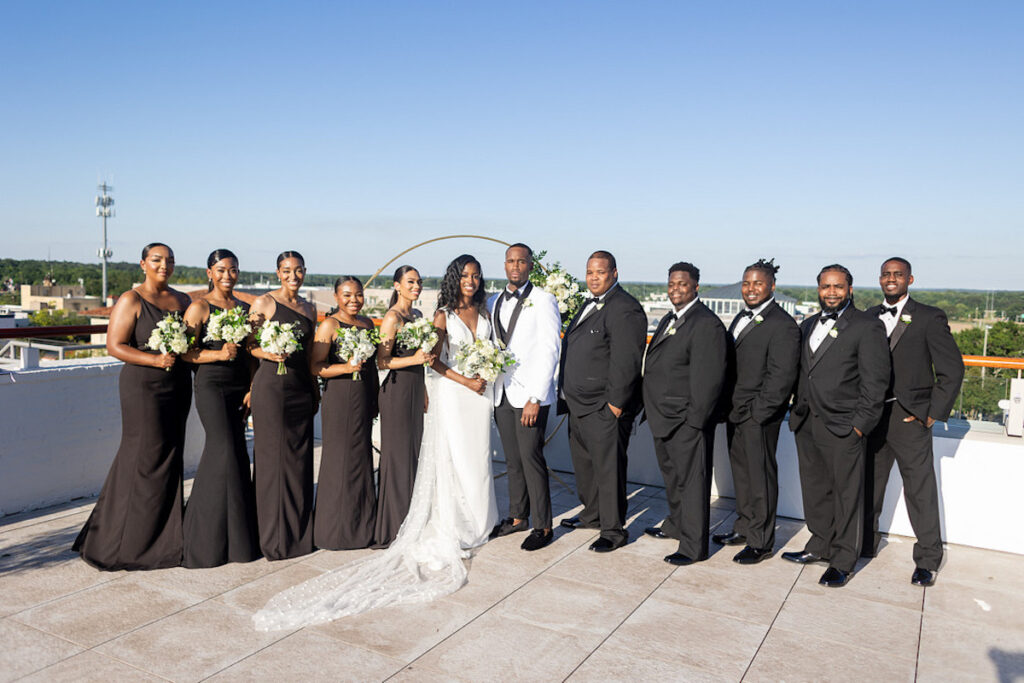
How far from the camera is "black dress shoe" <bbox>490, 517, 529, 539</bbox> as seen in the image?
5.64 metres

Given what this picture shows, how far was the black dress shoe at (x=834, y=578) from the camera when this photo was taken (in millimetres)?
4695

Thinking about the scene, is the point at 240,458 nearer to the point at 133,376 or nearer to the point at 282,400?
the point at 282,400

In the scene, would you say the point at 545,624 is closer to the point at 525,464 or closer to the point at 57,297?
the point at 525,464

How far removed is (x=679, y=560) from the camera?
5.06 m

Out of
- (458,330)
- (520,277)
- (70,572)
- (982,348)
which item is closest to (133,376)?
(70,572)

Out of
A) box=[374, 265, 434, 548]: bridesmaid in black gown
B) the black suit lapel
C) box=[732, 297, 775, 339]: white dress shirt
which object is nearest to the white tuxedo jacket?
box=[374, 265, 434, 548]: bridesmaid in black gown

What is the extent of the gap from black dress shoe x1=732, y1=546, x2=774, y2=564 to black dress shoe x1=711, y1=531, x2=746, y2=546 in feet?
0.69

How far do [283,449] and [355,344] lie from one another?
91 centimetres

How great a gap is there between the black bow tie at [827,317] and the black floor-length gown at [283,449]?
3.47m

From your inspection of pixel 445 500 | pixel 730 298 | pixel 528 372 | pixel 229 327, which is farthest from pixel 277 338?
pixel 730 298

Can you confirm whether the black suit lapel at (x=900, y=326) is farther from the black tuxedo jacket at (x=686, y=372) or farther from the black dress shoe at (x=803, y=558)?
the black dress shoe at (x=803, y=558)

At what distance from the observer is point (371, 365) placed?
524cm

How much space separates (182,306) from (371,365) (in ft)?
4.35

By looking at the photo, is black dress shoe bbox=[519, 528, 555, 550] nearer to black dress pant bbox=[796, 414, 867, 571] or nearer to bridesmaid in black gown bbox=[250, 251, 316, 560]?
bridesmaid in black gown bbox=[250, 251, 316, 560]
